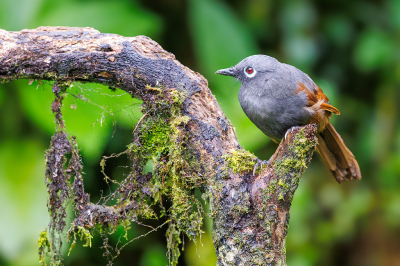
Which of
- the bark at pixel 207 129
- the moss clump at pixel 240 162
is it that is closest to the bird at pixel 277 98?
the bark at pixel 207 129

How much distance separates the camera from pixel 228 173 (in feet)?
6.40

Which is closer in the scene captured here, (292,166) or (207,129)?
(292,166)

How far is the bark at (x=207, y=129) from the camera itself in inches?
73.0

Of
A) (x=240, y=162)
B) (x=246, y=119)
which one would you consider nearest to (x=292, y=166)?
(x=240, y=162)

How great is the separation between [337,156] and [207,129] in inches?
48.8

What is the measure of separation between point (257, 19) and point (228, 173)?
2.63 meters

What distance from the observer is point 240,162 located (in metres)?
1.96

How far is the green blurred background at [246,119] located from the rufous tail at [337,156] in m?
0.73

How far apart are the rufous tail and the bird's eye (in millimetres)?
746

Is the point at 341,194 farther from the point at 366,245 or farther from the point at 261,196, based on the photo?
the point at 261,196

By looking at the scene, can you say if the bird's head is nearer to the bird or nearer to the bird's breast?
the bird

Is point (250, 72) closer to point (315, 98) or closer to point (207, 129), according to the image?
point (315, 98)

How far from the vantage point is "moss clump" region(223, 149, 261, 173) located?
6.41 feet

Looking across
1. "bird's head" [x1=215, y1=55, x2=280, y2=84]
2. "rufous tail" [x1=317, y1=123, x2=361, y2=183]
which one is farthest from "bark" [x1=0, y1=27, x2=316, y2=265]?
"rufous tail" [x1=317, y1=123, x2=361, y2=183]
